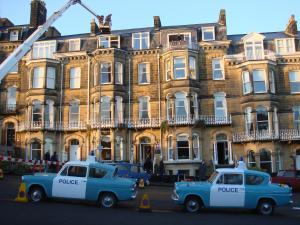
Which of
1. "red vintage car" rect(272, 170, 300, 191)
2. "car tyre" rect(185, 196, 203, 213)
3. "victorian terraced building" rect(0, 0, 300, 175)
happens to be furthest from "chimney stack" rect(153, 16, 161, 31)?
"car tyre" rect(185, 196, 203, 213)

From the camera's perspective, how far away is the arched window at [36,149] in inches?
1364

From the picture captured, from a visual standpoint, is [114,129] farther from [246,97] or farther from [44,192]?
[44,192]

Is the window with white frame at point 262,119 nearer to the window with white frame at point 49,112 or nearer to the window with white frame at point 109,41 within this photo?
the window with white frame at point 109,41

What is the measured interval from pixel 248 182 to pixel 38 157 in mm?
24924

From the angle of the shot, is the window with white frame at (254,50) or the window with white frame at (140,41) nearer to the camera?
the window with white frame at (254,50)

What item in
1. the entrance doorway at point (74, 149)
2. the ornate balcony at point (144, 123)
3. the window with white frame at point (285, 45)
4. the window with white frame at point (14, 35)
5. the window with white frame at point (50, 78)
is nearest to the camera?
the ornate balcony at point (144, 123)

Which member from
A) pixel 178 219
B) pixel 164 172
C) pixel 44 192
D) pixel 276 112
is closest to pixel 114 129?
pixel 164 172

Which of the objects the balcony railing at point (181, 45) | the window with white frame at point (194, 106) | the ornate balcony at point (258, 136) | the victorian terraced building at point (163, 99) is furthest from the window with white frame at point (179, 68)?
the ornate balcony at point (258, 136)

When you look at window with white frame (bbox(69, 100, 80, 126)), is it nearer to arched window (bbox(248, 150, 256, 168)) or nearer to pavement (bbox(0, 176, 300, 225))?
arched window (bbox(248, 150, 256, 168))

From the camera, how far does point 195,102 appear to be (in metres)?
33.6

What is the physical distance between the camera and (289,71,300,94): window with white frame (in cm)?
3384

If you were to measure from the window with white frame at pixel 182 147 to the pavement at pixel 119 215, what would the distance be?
1651cm

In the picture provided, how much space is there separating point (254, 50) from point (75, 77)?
1773cm

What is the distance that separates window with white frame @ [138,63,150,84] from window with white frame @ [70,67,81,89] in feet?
20.3
